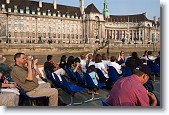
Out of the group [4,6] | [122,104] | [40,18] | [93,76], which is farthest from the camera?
[40,18]

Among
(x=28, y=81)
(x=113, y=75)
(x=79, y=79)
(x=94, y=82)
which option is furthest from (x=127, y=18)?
(x=28, y=81)

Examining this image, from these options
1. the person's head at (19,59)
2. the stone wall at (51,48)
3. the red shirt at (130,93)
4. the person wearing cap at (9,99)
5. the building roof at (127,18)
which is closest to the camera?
the red shirt at (130,93)

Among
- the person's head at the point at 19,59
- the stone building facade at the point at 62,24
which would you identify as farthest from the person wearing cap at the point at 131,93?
the stone building facade at the point at 62,24

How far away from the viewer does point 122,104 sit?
2.65 m

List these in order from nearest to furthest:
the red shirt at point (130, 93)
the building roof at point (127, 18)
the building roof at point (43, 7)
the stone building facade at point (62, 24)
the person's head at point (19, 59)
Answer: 1. the red shirt at point (130, 93)
2. the person's head at point (19, 59)
3. the stone building facade at point (62, 24)
4. the building roof at point (43, 7)
5. the building roof at point (127, 18)

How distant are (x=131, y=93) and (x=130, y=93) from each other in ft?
0.03

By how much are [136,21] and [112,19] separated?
6.17 metres

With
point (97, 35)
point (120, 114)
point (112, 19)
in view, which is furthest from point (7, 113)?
point (112, 19)

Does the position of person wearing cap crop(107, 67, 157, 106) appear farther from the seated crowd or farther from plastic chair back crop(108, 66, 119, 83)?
plastic chair back crop(108, 66, 119, 83)

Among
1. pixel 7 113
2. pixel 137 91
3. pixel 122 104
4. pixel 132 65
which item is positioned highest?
pixel 132 65

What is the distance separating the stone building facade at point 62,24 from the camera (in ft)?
138

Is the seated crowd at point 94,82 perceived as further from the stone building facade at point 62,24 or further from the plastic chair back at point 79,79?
the stone building facade at point 62,24

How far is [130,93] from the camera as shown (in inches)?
99.0

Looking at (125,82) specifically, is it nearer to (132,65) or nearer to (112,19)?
(132,65)
